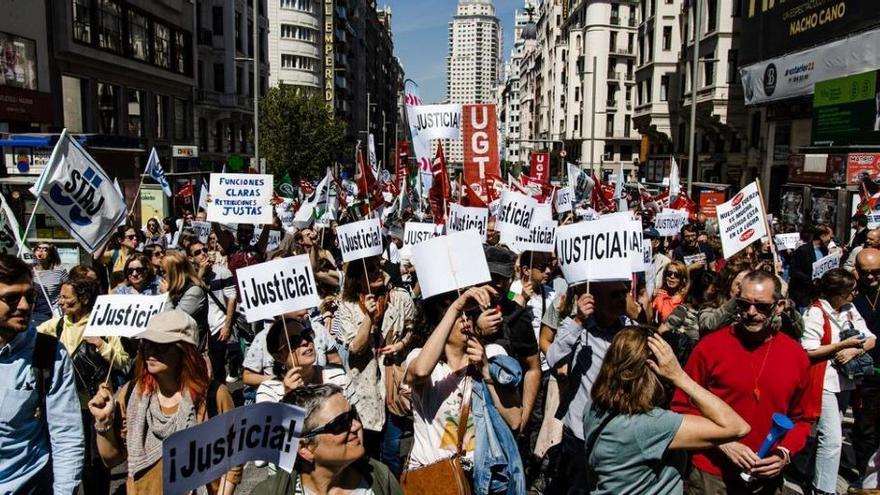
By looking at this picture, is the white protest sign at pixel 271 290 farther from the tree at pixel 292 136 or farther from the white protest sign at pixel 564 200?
the tree at pixel 292 136

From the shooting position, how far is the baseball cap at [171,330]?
3.50 m

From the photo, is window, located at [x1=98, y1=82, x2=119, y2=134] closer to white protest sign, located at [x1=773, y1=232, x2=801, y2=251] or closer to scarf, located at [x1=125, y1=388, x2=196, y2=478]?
white protest sign, located at [x1=773, y1=232, x2=801, y2=251]

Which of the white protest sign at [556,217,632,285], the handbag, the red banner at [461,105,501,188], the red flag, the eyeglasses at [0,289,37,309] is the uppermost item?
the red banner at [461,105,501,188]

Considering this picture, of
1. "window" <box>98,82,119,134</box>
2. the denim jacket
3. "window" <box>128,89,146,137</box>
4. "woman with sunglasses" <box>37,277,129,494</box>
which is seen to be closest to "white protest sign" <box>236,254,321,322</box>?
"woman with sunglasses" <box>37,277,129,494</box>

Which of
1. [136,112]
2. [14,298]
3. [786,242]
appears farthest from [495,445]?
[136,112]

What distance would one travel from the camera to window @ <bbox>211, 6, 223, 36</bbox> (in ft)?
150

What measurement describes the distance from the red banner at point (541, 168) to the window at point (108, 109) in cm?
2144

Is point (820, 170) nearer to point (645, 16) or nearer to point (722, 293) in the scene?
point (722, 293)

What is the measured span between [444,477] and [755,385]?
1.84 meters

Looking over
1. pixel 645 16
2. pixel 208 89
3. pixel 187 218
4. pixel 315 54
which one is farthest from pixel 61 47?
pixel 315 54

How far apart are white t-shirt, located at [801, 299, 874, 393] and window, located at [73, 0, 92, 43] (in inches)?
1134

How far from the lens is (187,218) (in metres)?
16.6

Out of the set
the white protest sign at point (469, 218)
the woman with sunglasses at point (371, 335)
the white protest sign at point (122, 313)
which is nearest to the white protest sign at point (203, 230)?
the white protest sign at point (469, 218)

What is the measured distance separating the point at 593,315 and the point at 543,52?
102272 millimetres
